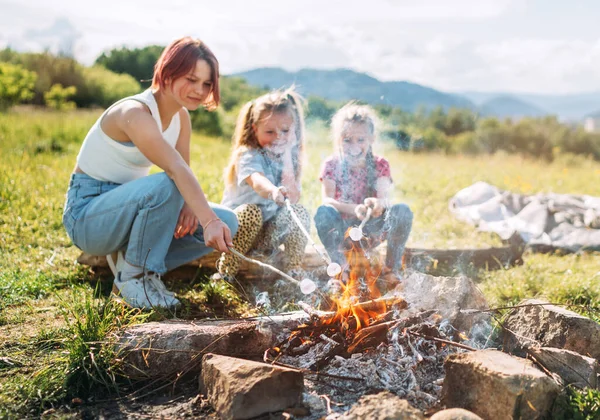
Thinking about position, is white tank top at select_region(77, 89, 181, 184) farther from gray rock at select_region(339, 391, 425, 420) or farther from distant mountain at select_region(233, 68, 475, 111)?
gray rock at select_region(339, 391, 425, 420)

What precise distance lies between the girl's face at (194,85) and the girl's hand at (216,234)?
82 cm

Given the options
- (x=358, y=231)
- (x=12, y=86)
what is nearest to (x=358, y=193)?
(x=358, y=231)

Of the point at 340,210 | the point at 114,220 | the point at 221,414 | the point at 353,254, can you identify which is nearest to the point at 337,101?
the point at 340,210

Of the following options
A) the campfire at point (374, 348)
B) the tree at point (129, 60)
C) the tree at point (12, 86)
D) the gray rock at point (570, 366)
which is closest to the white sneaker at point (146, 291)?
the campfire at point (374, 348)

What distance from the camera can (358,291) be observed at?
334cm

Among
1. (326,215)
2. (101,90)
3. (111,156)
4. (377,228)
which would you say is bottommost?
(377,228)

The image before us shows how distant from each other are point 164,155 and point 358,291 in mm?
1392

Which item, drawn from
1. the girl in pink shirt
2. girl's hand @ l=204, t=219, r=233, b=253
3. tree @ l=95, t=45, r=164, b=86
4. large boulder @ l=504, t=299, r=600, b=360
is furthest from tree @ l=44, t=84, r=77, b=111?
large boulder @ l=504, t=299, r=600, b=360

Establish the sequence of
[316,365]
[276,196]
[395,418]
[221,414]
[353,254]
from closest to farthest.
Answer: [395,418] < [221,414] < [316,365] < [276,196] < [353,254]

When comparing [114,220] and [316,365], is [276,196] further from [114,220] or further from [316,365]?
[316,365]

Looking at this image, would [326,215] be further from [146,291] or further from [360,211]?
[146,291]

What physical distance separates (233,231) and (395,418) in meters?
2.03

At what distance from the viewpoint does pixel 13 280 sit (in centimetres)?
362

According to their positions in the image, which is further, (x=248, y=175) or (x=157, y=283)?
(x=248, y=175)
